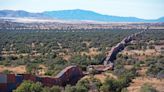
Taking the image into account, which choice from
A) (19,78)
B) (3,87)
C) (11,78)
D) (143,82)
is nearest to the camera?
(11,78)

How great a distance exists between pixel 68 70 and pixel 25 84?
11.0 meters

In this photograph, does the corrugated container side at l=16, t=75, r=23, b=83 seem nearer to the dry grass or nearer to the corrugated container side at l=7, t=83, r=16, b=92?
the corrugated container side at l=7, t=83, r=16, b=92

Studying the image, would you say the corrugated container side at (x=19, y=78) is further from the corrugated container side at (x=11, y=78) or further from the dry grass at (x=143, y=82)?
the dry grass at (x=143, y=82)

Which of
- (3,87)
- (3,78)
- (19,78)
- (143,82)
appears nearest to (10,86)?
(3,87)

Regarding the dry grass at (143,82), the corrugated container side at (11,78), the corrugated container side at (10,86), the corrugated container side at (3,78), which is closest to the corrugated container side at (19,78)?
the corrugated container side at (11,78)

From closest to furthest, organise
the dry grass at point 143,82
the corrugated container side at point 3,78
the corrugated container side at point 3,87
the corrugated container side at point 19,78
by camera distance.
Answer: the corrugated container side at point 3,78
the corrugated container side at point 3,87
the corrugated container side at point 19,78
the dry grass at point 143,82

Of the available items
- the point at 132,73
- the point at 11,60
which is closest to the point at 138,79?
the point at 132,73

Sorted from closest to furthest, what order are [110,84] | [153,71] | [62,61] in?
[110,84]
[153,71]
[62,61]

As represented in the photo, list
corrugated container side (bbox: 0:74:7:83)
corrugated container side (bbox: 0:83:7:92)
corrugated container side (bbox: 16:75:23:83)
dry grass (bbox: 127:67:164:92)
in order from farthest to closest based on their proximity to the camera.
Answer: dry grass (bbox: 127:67:164:92) < corrugated container side (bbox: 16:75:23:83) < corrugated container side (bbox: 0:83:7:92) < corrugated container side (bbox: 0:74:7:83)

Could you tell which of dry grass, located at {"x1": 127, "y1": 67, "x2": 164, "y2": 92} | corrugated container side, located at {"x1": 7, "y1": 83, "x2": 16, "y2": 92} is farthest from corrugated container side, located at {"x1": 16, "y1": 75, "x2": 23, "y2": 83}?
dry grass, located at {"x1": 127, "y1": 67, "x2": 164, "y2": 92}

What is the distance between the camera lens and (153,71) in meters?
42.5

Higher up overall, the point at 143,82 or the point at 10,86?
the point at 10,86

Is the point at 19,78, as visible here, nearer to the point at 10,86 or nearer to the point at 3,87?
the point at 10,86

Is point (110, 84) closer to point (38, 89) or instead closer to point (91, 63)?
point (38, 89)
